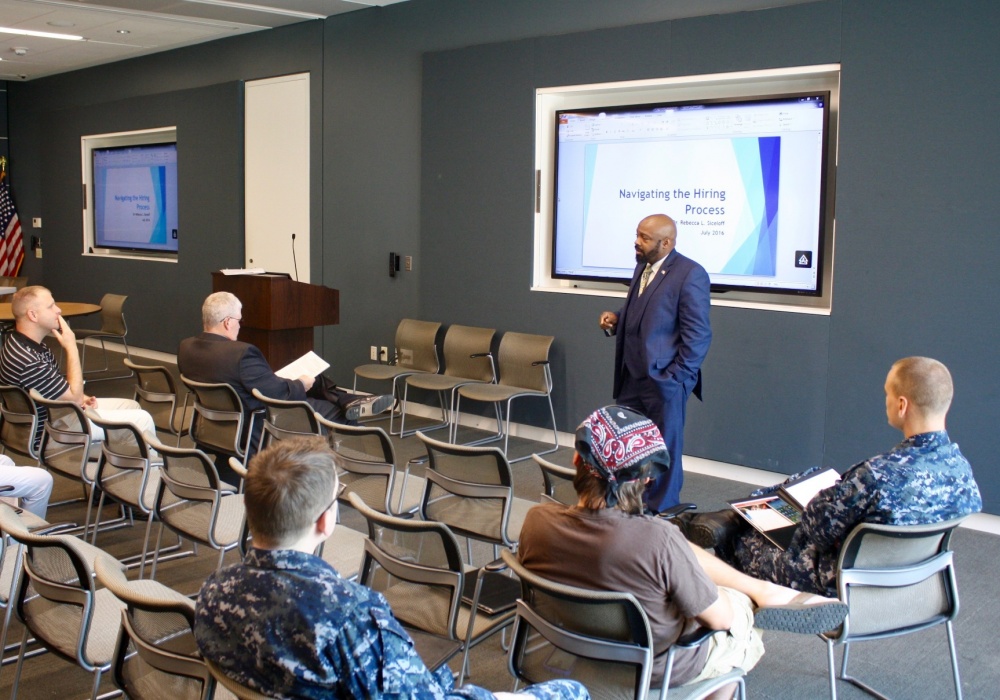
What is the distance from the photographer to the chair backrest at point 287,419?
14.8 feet

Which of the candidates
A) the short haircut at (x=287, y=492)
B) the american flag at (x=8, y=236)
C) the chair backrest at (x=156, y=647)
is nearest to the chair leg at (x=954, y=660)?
the short haircut at (x=287, y=492)

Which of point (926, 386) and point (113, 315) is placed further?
point (113, 315)

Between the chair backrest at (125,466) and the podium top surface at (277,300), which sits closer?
the chair backrest at (125,466)

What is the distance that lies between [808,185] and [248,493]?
15.4ft

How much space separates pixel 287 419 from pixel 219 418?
517 millimetres

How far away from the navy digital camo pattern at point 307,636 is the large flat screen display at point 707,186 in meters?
4.60

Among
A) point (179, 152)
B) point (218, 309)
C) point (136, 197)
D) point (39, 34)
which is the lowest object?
point (218, 309)

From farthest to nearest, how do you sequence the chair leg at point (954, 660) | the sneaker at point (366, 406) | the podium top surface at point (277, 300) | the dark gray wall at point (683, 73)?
1. the podium top surface at point (277, 300)
2. the sneaker at point (366, 406)
3. the dark gray wall at point (683, 73)
4. the chair leg at point (954, 660)

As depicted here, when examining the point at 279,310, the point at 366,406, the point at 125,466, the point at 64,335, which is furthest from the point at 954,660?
the point at 279,310

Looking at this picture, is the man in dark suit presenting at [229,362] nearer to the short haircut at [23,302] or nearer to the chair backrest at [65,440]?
the chair backrest at [65,440]

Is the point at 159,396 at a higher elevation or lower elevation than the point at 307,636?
lower

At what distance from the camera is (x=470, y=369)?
23.8 ft

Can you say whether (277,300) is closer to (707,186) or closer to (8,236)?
(707,186)

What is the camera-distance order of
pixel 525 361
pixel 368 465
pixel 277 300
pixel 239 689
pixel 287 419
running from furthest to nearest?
pixel 277 300
pixel 525 361
pixel 287 419
pixel 368 465
pixel 239 689
